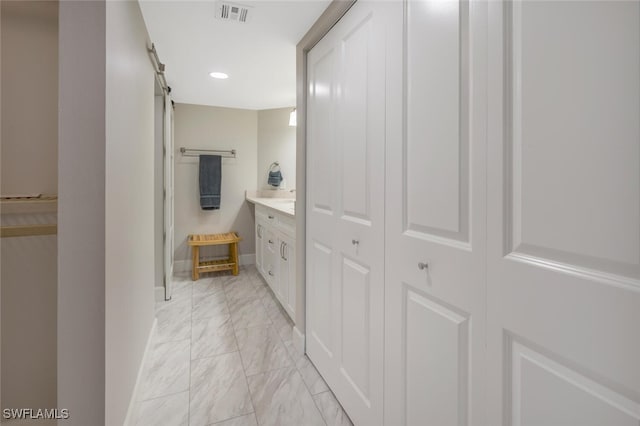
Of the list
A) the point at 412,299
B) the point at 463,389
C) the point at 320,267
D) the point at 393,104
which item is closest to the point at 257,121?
the point at 320,267

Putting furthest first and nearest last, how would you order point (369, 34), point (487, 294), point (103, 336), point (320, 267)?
point (320, 267) → point (369, 34) → point (103, 336) → point (487, 294)

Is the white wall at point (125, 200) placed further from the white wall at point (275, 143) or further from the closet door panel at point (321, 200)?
the white wall at point (275, 143)

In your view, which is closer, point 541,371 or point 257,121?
point 541,371

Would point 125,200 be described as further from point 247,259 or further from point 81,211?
point 247,259

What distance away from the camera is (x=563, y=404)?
0.64 meters

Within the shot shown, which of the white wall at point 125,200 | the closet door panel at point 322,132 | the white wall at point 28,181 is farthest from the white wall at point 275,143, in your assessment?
the white wall at point 28,181

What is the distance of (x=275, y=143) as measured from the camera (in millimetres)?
4273

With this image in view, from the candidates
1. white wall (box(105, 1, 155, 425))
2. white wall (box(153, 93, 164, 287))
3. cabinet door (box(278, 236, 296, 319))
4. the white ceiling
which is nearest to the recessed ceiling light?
the white ceiling

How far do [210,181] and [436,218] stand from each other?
3457 millimetres

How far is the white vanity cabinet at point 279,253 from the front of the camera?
7.89ft

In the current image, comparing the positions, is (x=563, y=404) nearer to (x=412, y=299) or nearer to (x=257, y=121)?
(x=412, y=299)

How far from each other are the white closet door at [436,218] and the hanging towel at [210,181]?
319 centimetres

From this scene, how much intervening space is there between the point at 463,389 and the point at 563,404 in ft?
0.90

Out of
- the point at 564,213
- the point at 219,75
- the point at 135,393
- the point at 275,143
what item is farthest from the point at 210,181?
the point at 564,213
